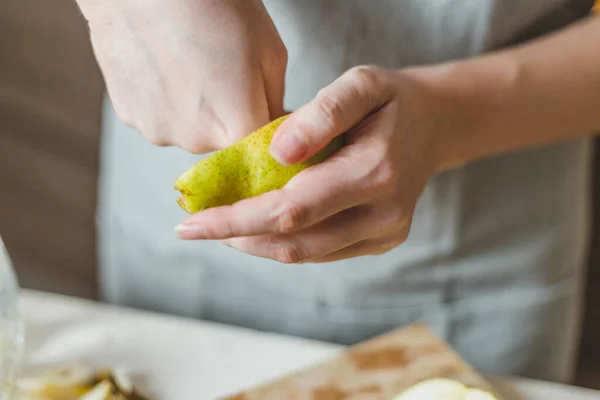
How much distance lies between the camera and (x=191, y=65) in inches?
15.6

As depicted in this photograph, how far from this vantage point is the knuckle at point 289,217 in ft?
1.20

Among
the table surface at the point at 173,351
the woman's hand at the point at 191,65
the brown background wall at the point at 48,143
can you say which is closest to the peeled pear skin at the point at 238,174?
the woman's hand at the point at 191,65

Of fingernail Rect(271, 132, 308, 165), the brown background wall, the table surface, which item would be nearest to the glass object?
the table surface

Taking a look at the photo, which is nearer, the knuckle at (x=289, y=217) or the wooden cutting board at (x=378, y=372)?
the knuckle at (x=289, y=217)

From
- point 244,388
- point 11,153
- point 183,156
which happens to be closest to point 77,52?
point 11,153

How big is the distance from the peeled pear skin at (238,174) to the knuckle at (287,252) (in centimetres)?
3

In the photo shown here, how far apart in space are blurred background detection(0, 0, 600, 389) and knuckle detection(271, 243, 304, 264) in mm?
1133

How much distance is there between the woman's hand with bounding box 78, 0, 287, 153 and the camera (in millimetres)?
391

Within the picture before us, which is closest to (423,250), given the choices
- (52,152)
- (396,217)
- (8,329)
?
(396,217)

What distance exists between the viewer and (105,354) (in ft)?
2.14

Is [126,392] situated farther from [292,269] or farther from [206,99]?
[206,99]

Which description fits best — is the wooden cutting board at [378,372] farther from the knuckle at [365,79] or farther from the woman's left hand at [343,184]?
the knuckle at [365,79]

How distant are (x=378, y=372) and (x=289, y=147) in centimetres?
32

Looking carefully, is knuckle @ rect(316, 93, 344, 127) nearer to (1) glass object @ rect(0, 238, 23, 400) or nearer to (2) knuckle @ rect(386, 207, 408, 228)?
(2) knuckle @ rect(386, 207, 408, 228)
